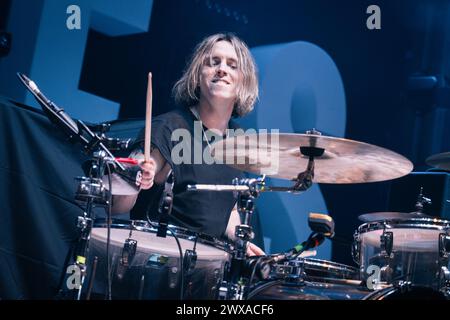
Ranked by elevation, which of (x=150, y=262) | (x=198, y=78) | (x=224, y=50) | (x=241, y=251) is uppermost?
(x=224, y=50)

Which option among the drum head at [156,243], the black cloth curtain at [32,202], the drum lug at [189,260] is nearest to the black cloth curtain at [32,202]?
the black cloth curtain at [32,202]

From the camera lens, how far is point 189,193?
2820mm

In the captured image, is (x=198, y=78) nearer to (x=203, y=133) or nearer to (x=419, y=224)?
(x=203, y=133)

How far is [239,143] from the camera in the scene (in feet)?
7.40

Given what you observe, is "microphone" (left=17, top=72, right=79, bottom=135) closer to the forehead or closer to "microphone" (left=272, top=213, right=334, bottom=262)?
"microphone" (left=272, top=213, right=334, bottom=262)

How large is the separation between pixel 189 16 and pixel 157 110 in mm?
635

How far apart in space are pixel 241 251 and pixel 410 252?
1074mm

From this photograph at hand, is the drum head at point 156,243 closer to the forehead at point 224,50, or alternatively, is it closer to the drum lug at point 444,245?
the drum lug at point 444,245

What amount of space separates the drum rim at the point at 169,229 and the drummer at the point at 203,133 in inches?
12.8

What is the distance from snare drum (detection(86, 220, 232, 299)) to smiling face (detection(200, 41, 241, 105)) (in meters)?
0.98

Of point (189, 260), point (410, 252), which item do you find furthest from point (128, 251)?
point (410, 252)

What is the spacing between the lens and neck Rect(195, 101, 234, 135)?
3.12 m

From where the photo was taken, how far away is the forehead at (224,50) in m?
3.19

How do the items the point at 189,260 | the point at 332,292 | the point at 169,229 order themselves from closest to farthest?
the point at 332,292
the point at 169,229
the point at 189,260
